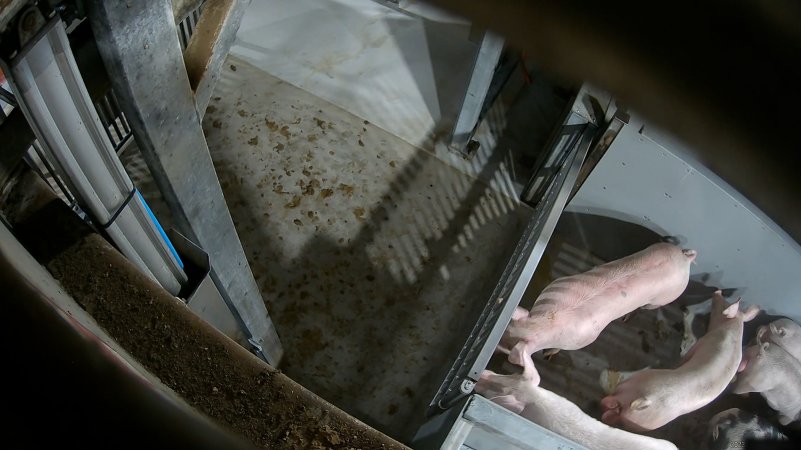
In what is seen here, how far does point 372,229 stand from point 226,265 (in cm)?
143

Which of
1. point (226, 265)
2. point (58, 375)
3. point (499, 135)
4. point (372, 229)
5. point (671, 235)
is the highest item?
point (499, 135)

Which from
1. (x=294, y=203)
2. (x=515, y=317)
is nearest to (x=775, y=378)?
(x=515, y=317)

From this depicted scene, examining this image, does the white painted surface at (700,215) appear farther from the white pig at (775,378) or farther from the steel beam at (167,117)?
the steel beam at (167,117)

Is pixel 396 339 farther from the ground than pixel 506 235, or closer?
closer

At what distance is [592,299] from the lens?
3100 mm

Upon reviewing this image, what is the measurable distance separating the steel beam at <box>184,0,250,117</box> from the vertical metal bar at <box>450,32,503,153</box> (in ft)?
5.38

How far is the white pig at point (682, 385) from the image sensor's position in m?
3.02

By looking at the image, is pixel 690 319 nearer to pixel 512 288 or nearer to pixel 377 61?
pixel 512 288

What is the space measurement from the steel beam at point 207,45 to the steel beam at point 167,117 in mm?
92

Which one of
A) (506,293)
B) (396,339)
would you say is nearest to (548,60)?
(506,293)

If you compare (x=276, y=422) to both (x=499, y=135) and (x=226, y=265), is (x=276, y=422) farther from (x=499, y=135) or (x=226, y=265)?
(x=499, y=135)

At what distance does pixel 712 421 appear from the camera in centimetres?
329

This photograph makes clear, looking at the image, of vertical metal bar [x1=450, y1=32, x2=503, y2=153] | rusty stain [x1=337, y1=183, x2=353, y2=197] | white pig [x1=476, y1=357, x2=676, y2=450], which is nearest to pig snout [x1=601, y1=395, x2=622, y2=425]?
white pig [x1=476, y1=357, x2=676, y2=450]

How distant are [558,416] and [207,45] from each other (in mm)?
2179
